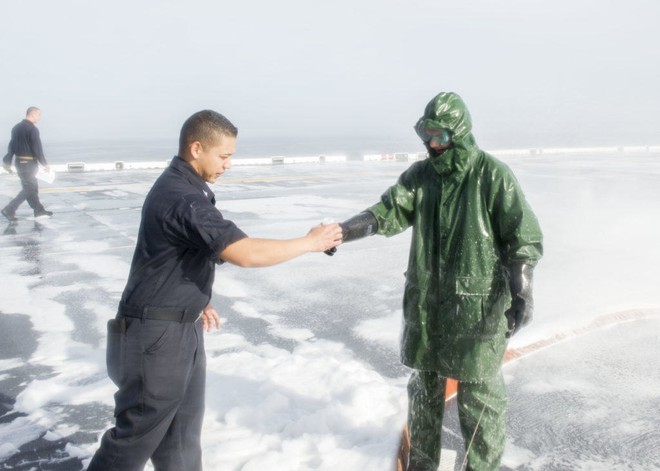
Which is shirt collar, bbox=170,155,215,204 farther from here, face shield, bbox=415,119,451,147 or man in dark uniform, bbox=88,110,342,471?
face shield, bbox=415,119,451,147

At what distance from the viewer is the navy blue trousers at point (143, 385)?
2363mm

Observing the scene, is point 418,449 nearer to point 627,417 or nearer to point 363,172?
point 627,417

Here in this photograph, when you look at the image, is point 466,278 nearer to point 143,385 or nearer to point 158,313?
point 158,313

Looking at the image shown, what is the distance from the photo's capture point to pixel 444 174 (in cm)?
274

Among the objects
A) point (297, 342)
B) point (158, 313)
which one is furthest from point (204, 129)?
point (297, 342)

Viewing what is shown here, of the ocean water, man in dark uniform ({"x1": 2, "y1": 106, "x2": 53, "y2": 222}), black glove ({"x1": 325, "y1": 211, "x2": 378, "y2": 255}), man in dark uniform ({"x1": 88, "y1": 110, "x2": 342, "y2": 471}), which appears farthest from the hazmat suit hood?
the ocean water

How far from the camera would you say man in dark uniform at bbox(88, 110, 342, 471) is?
7.71 feet

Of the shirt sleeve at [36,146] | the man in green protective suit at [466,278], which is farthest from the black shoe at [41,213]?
the man in green protective suit at [466,278]

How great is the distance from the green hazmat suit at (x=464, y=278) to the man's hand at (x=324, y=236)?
1.21 feet

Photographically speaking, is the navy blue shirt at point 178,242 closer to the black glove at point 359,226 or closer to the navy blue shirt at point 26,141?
the black glove at point 359,226

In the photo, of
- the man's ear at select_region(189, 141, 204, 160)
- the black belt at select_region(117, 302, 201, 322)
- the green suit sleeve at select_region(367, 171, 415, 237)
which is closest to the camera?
the black belt at select_region(117, 302, 201, 322)

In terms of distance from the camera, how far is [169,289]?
2.42 metres

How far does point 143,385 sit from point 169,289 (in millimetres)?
385

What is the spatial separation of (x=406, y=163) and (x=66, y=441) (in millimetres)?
21325
